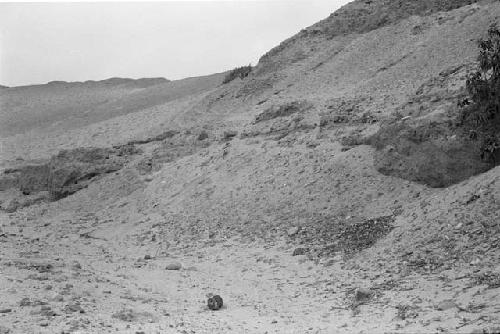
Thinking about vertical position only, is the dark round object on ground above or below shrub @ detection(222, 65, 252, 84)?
below

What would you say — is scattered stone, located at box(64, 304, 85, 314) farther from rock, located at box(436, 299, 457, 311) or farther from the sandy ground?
rock, located at box(436, 299, 457, 311)

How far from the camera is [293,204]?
11.1 m

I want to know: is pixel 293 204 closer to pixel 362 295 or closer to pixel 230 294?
pixel 230 294

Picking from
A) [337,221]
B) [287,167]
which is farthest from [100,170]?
[337,221]

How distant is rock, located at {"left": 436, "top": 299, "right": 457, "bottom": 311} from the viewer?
5918 millimetres

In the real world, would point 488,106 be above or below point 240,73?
below

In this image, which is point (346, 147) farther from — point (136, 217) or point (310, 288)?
point (136, 217)

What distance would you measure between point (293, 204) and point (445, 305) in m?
5.31

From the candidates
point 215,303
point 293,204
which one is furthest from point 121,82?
point 215,303

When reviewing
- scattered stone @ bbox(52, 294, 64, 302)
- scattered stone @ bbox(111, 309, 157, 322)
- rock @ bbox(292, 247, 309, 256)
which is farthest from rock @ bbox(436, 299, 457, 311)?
scattered stone @ bbox(52, 294, 64, 302)

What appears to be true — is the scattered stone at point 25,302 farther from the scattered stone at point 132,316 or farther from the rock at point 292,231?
the rock at point 292,231

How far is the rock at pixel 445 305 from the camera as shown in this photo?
19.4 feet

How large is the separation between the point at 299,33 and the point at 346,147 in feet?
34.6

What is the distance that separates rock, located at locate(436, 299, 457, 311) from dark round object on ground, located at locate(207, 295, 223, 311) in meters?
2.64
